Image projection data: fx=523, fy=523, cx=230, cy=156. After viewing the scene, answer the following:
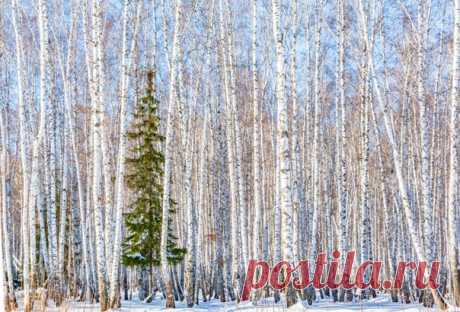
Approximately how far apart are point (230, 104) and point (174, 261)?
457 centimetres

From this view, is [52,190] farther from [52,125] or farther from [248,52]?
[248,52]

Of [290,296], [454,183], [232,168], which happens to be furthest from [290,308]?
[232,168]

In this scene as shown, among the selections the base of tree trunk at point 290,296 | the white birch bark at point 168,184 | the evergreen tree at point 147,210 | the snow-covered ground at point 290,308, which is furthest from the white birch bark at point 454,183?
the evergreen tree at point 147,210

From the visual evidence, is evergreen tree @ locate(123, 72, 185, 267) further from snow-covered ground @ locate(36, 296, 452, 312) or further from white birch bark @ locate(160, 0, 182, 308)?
white birch bark @ locate(160, 0, 182, 308)

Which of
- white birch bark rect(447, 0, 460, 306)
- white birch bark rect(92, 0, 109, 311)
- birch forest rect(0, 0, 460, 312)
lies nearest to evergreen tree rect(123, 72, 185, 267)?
birch forest rect(0, 0, 460, 312)

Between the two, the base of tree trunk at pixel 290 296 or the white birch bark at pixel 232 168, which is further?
the white birch bark at pixel 232 168

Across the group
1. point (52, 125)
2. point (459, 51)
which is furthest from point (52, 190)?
point (459, 51)

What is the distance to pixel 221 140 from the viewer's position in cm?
1675

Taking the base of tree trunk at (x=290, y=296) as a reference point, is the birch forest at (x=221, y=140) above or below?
above

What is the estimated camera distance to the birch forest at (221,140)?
32.8 feet

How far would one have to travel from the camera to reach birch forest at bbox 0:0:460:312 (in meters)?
9.98

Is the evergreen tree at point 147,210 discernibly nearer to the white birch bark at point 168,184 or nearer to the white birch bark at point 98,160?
the white birch bark at point 168,184

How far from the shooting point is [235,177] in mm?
12898

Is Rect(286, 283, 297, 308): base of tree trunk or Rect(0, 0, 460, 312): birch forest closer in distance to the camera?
Rect(286, 283, 297, 308): base of tree trunk
